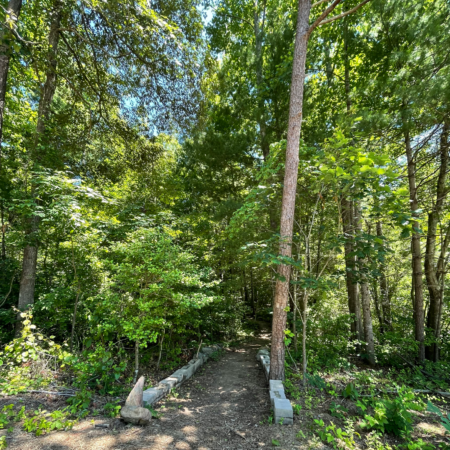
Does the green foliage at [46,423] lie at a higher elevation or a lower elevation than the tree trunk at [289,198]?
lower

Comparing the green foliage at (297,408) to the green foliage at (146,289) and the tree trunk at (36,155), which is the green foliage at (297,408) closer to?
the green foliage at (146,289)

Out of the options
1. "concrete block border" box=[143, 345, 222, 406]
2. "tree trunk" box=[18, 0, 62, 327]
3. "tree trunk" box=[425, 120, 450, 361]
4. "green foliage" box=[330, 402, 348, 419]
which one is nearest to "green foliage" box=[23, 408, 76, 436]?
"concrete block border" box=[143, 345, 222, 406]

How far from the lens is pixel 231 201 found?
6781mm

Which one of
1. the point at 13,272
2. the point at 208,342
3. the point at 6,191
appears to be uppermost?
the point at 6,191

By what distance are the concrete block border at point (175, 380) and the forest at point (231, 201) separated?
34 centimetres

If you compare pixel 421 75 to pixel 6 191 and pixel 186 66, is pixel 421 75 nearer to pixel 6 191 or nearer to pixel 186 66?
pixel 186 66

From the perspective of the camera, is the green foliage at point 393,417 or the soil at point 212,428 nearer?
the soil at point 212,428

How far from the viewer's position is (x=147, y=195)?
22.9ft

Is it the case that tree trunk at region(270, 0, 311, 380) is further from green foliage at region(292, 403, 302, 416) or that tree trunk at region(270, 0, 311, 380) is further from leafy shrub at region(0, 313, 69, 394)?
leafy shrub at region(0, 313, 69, 394)

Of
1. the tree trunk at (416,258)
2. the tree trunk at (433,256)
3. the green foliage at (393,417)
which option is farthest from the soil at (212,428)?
the tree trunk at (433,256)

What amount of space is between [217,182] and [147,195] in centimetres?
277

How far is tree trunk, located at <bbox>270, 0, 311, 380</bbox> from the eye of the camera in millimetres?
3406

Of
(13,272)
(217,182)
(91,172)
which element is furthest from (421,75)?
(13,272)

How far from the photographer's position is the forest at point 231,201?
2982 millimetres
